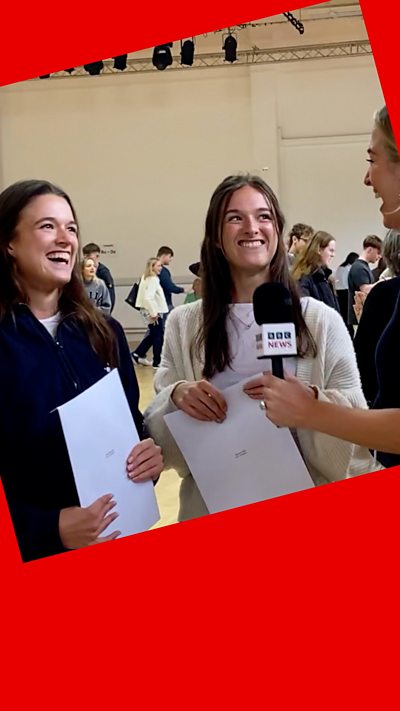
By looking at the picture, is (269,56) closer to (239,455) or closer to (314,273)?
(314,273)

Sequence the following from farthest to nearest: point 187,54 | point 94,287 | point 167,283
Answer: point 187,54 → point 167,283 → point 94,287

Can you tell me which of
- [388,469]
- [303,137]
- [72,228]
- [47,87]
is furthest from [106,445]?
[303,137]

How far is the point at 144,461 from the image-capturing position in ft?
4.41

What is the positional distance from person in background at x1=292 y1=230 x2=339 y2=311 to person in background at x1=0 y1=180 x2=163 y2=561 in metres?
0.45

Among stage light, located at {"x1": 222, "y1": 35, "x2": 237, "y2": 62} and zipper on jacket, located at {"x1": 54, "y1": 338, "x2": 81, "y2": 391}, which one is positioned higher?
stage light, located at {"x1": 222, "y1": 35, "x2": 237, "y2": 62}

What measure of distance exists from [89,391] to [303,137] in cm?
830

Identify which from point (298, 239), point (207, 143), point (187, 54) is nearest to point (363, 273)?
point (298, 239)

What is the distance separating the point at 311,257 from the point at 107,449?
913mm

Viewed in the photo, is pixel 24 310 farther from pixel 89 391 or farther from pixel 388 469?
pixel 388 469

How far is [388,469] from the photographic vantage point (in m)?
1.29

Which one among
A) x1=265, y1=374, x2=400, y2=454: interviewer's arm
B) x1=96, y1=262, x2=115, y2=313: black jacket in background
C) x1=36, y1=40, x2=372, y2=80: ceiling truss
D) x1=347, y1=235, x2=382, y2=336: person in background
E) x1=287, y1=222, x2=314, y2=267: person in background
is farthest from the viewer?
x1=36, y1=40, x2=372, y2=80: ceiling truss

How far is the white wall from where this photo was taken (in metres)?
7.92

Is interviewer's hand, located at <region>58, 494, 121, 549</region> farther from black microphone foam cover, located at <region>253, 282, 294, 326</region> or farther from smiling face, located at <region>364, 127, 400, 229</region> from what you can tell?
smiling face, located at <region>364, 127, 400, 229</region>

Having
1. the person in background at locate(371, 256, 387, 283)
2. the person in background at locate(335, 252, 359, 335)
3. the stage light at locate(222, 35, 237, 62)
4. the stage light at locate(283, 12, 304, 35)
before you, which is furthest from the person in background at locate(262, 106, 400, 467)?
the stage light at locate(283, 12, 304, 35)
